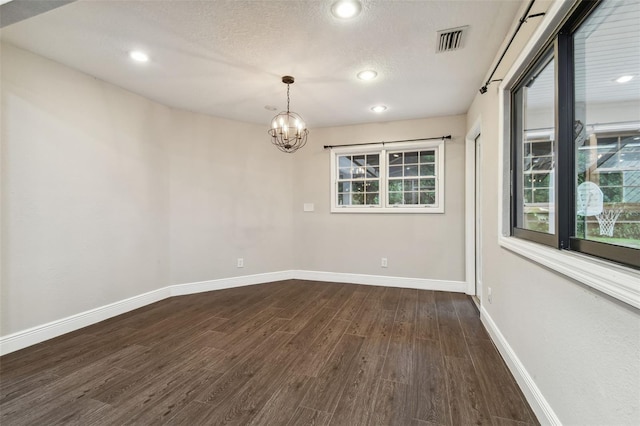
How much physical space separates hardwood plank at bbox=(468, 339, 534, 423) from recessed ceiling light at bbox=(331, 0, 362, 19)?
8.87 feet

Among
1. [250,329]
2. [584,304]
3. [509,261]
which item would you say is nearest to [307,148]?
[250,329]

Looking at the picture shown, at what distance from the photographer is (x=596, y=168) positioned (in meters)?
1.31

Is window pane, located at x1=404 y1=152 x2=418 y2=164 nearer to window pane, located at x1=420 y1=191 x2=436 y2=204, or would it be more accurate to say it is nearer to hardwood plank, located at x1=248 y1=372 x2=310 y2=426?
window pane, located at x1=420 y1=191 x2=436 y2=204

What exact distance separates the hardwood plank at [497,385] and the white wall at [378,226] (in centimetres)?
180

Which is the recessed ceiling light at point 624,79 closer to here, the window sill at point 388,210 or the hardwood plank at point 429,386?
the hardwood plank at point 429,386

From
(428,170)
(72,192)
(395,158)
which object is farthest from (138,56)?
(428,170)

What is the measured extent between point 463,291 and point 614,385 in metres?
3.12

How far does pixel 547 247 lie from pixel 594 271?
607 mm

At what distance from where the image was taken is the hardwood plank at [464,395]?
1585 mm

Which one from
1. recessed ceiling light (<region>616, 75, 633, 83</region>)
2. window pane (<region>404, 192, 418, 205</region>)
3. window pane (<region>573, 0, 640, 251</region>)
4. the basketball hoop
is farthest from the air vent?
window pane (<region>404, 192, 418, 205</region>)

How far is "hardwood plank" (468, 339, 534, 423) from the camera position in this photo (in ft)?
5.34

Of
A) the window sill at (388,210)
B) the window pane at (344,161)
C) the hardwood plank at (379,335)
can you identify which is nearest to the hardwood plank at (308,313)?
the hardwood plank at (379,335)

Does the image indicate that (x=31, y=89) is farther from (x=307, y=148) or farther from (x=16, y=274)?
(x=307, y=148)

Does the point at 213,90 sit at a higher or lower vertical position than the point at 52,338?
higher
